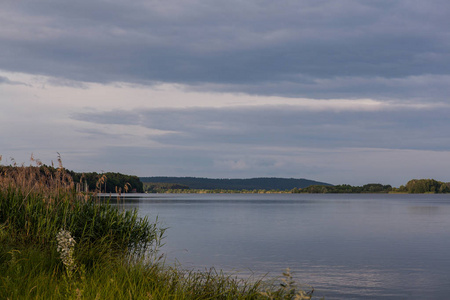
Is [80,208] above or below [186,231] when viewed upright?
above

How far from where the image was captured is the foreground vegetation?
10.3 m

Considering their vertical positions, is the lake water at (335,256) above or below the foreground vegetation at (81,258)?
below

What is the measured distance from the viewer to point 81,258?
14680 millimetres

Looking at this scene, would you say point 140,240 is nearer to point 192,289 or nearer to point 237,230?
point 192,289

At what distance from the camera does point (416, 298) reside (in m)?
18.1

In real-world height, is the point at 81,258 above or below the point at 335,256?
above

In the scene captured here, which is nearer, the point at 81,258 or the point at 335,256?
the point at 81,258

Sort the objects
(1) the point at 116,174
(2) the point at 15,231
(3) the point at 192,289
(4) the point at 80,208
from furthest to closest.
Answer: (1) the point at 116,174, (4) the point at 80,208, (2) the point at 15,231, (3) the point at 192,289

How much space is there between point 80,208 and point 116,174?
15567 cm

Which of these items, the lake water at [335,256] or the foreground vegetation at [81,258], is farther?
the lake water at [335,256]

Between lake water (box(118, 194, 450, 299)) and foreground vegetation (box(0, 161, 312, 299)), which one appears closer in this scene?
foreground vegetation (box(0, 161, 312, 299))

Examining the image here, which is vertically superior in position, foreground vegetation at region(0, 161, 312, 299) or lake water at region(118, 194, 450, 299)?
foreground vegetation at region(0, 161, 312, 299)

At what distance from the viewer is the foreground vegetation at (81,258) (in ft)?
33.7

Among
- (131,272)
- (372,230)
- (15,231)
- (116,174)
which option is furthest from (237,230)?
(116,174)
